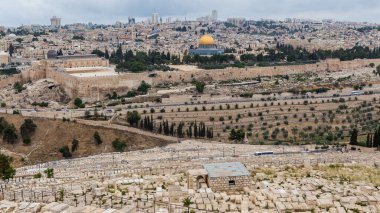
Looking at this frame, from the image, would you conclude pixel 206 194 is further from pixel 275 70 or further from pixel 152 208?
pixel 275 70

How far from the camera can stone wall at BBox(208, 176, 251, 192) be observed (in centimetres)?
1532

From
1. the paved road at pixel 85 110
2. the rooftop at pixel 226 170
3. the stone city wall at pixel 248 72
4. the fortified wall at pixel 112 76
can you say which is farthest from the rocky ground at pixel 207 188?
the stone city wall at pixel 248 72

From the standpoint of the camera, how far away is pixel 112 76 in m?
45.4

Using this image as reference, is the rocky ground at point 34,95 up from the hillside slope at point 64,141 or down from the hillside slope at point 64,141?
up

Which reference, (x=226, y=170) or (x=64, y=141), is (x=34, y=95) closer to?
(x=64, y=141)

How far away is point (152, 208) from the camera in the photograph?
40.5ft

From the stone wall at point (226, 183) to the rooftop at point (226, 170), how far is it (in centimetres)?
12

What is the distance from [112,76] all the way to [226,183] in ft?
103

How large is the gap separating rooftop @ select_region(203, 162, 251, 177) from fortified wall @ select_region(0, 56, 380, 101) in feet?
94.7

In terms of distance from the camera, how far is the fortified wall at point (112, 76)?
44094 mm

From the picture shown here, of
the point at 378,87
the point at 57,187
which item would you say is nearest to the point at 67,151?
the point at 57,187

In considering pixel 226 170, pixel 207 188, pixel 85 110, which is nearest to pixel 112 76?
pixel 85 110

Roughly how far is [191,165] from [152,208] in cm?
690

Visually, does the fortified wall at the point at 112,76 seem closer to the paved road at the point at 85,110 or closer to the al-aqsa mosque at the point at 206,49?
the paved road at the point at 85,110
